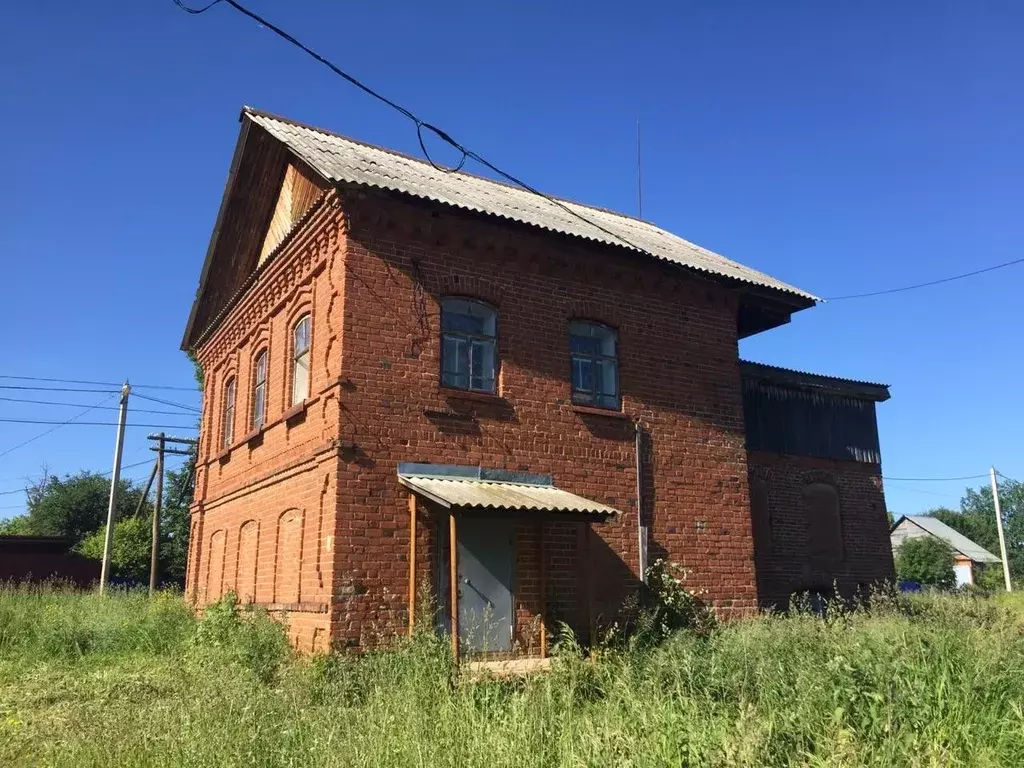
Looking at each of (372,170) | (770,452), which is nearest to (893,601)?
(770,452)

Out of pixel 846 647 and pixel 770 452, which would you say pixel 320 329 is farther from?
pixel 770 452

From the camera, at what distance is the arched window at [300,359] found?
11865mm

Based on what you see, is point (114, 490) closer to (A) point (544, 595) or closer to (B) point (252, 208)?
(B) point (252, 208)

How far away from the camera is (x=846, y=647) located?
24.2 ft

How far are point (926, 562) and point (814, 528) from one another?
31.7 meters

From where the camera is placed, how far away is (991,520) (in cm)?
7894

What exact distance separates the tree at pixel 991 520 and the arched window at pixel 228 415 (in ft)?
210

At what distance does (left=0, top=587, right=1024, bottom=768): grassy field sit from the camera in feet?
16.8

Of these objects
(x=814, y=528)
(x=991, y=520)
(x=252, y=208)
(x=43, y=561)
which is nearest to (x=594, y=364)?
(x=814, y=528)

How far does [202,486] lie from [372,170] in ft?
28.6

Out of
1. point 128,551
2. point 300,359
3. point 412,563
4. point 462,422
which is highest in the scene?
point 300,359

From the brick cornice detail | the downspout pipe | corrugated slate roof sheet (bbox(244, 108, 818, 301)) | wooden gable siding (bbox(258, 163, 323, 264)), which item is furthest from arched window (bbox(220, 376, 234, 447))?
the downspout pipe

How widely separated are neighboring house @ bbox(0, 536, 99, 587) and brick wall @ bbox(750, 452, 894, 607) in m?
26.0

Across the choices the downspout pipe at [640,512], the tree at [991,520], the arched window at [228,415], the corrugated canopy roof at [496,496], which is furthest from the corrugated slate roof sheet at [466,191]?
the tree at [991,520]
